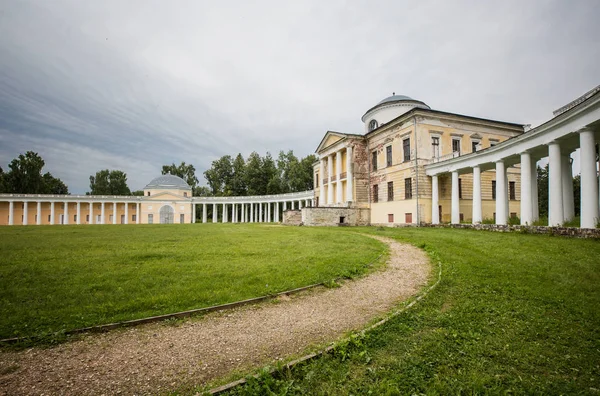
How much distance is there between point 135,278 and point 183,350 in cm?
419

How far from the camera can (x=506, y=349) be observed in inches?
157

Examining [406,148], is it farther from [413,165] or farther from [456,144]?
[456,144]

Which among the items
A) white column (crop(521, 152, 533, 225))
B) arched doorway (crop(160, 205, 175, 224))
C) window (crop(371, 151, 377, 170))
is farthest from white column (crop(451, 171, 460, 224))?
arched doorway (crop(160, 205, 175, 224))

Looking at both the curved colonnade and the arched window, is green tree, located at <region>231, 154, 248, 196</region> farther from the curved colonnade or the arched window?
the arched window

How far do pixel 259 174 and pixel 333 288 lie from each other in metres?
66.8

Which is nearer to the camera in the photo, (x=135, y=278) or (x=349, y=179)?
(x=135, y=278)

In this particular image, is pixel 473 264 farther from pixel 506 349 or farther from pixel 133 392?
pixel 133 392

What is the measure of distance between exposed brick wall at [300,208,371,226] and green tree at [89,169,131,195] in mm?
87857

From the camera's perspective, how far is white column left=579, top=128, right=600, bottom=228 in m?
12.6

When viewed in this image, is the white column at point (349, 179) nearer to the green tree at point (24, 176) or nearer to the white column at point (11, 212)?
the white column at point (11, 212)

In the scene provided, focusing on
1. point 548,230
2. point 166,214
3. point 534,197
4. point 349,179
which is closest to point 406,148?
point 349,179

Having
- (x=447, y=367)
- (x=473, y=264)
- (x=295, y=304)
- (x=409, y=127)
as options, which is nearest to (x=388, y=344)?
(x=447, y=367)

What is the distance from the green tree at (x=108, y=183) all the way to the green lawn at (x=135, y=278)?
9504cm

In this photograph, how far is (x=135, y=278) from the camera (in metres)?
7.38
